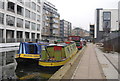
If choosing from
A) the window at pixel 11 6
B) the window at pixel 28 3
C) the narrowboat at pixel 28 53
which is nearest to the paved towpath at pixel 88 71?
the narrowboat at pixel 28 53

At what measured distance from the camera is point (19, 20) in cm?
4450

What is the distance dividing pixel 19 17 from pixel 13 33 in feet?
17.0

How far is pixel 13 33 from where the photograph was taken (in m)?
43.1

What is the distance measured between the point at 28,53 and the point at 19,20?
30.7 metres

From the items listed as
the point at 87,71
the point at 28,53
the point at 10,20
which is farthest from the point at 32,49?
the point at 10,20

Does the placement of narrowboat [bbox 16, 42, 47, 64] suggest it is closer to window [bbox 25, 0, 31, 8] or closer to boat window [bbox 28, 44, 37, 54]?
boat window [bbox 28, 44, 37, 54]

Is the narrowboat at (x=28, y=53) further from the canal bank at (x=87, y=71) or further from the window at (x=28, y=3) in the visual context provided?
the window at (x=28, y=3)

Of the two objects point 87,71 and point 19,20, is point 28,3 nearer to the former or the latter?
point 19,20

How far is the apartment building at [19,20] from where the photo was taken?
37.5 metres

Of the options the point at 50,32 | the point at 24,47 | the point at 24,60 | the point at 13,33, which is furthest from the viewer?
the point at 50,32

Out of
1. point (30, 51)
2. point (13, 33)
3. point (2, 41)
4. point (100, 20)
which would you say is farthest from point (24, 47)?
point (100, 20)

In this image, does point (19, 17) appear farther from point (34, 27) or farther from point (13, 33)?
point (34, 27)

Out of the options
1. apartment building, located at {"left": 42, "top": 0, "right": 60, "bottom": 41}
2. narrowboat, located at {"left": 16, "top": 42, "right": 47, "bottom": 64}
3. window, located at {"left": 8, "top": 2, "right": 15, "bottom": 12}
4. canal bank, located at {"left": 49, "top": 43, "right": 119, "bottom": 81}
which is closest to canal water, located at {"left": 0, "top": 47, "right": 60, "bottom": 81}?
narrowboat, located at {"left": 16, "top": 42, "right": 47, "bottom": 64}

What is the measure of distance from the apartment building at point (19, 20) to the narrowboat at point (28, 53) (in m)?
21.8
